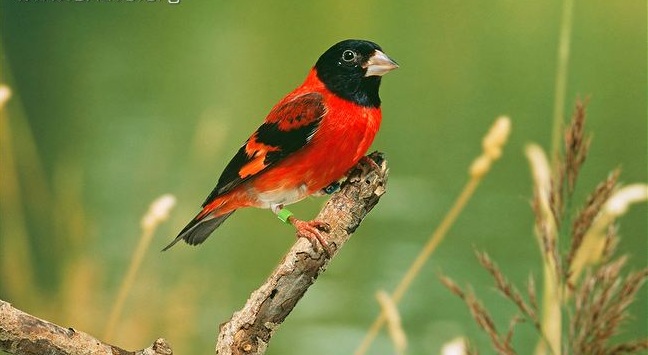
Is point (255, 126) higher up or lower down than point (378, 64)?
higher up

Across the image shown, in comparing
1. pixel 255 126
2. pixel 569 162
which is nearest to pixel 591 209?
pixel 569 162

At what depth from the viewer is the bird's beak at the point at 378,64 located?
161 centimetres

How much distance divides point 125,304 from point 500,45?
3.74 ft

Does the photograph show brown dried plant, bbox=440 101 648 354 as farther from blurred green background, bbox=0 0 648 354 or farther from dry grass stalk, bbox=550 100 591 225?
blurred green background, bbox=0 0 648 354

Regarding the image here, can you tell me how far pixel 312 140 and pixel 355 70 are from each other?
149mm

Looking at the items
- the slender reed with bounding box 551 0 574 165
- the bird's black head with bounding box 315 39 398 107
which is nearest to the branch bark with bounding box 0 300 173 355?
the bird's black head with bounding box 315 39 398 107

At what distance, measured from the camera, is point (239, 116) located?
2492mm

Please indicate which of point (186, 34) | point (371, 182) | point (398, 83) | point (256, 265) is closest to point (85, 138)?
point (186, 34)

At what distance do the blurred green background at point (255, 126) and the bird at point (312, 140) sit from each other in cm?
78

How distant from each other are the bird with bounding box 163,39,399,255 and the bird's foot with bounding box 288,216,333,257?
0.10 meters

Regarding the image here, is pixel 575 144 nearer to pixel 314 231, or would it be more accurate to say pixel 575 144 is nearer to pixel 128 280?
pixel 314 231

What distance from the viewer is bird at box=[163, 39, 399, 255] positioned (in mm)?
1577

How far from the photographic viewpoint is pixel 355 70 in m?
1.64

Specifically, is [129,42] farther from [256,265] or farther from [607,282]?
[607,282]
